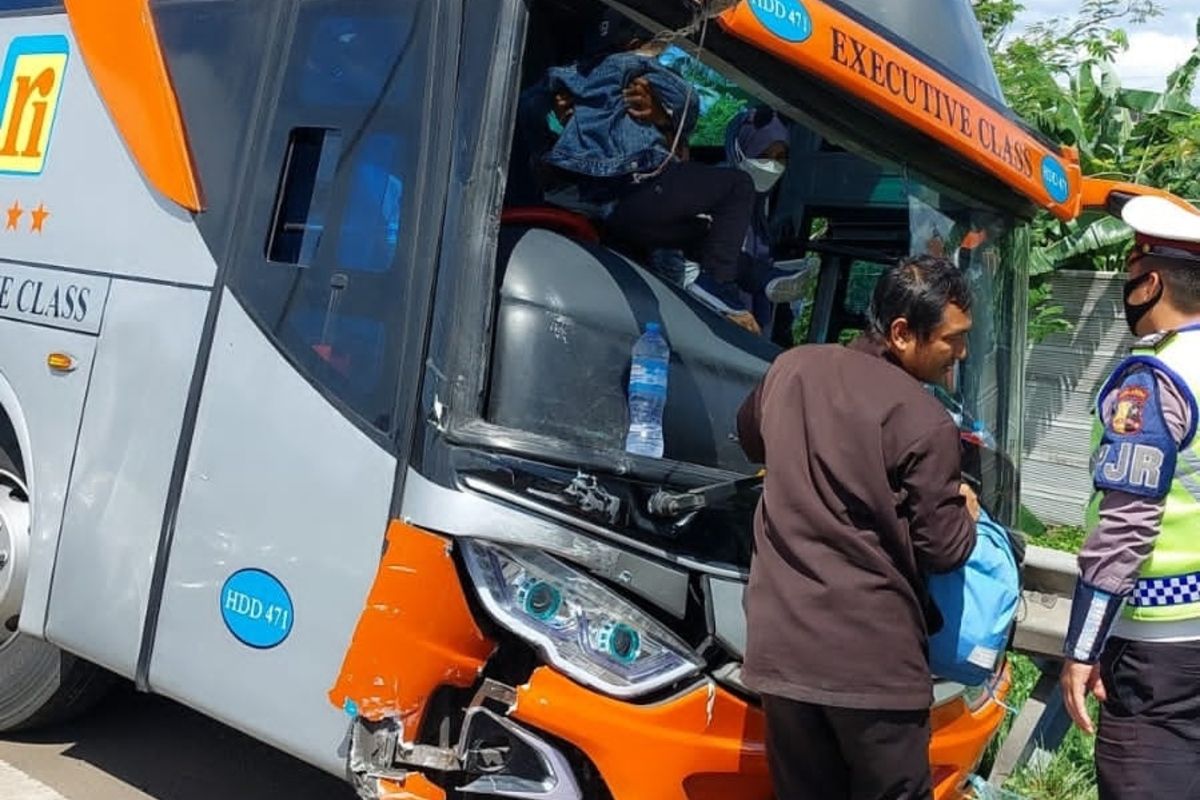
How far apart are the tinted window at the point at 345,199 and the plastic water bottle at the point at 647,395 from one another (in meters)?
0.60

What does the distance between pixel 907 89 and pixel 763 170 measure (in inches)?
41.6

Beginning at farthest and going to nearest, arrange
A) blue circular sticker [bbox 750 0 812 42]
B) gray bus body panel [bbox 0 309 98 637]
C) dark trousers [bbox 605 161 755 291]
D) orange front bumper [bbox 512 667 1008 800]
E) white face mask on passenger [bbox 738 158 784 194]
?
white face mask on passenger [bbox 738 158 784 194], gray bus body panel [bbox 0 309 98 637], dark trousers [bbox 605 161 755 291], blue circular sticker [bbox 750 0 812 42], orange front bumper [bbox 512 667 1008 800]

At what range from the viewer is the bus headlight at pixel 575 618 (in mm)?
2869

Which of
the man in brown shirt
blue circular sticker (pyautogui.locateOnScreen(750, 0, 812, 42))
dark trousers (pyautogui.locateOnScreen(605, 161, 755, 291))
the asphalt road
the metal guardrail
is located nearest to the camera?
the man in brown shirt

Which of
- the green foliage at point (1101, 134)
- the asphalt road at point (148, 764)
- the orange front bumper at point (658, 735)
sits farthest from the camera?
the green foliage at point (1101, 134)

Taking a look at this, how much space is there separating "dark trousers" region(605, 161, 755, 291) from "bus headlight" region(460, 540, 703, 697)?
1.19 m

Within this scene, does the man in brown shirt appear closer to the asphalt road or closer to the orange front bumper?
the orange front bumper

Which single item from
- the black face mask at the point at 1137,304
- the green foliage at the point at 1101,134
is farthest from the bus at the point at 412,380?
the green foliage at the point at 1101,134

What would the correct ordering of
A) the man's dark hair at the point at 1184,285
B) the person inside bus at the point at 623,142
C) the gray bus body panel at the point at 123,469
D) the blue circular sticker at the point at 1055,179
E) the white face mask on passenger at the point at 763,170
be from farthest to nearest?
1. the white face mask on passenger at the point at 763,170
2. the blue circular sticker at the point at 1055,179
3. the gray bus body panel at the point at 123,469
4. the person inside bus at the point at 623,142
5. the man's dark hair at the point at 1184,285

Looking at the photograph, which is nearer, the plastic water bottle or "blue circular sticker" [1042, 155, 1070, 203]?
the plastic water bottle

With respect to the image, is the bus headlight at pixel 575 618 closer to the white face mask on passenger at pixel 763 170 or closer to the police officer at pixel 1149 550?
the police officer at pixel 1149 550

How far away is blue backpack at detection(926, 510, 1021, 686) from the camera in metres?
2.91

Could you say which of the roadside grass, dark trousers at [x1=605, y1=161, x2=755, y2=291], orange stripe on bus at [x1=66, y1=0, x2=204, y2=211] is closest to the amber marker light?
orange stripe on bus at [x1=66, y1=0, x2=204, y2=211]

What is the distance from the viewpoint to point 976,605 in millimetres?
2930
